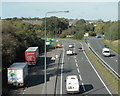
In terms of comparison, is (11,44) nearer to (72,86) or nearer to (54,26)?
(72,86)

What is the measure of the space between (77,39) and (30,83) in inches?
3135

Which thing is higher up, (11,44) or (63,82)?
(11,44)

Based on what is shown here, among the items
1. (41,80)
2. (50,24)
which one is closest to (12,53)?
(41,80)

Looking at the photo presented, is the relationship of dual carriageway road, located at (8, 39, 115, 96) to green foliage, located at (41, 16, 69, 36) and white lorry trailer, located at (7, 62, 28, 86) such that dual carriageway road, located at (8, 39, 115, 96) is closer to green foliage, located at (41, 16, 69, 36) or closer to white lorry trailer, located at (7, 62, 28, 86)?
white lorry trailer, located at (7, 62, 28, 86)

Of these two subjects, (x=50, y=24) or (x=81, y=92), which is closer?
(x=81, y=92)

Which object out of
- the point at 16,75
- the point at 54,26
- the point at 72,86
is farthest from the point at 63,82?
the point at 54,26

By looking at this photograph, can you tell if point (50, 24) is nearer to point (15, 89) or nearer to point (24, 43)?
point (24, 43)

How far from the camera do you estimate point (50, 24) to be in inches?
4643

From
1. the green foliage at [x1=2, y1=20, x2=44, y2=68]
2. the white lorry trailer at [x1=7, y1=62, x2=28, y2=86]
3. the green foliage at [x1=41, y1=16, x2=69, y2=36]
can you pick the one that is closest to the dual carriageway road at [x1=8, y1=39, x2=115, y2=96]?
the white lorry trailer at [x1=7, y1=62, x2=28, y2=86]

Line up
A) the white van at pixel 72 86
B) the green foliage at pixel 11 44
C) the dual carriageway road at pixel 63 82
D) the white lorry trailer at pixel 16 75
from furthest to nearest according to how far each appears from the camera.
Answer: the green foliage at pixel 11 44 < the white lorry trailer at pixel 16 75 < the dual carriageway road at pixel 63 82 < the white van at pixel 72 86

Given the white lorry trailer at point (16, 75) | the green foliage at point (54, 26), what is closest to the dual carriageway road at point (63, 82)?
the white lorry trailer at point (16, 75)

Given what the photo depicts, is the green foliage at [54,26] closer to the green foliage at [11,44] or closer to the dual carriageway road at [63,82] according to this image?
the green foliage at [11,44]

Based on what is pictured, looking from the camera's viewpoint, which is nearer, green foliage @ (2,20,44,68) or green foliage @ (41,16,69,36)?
green foliage @ (2,20,44,68)

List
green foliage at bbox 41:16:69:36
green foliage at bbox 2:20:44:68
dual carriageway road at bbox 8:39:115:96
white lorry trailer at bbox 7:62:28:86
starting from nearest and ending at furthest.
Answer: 1. dual carriageway road at bbox 8:39:115:96
2. white lorry trailer at bbox 7:62:28:86
3. green foliage at bbox 2:20:44:68
4. green foliage at bbox 41:16:69:36
